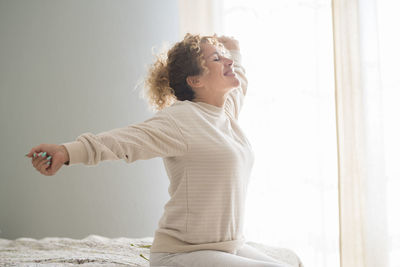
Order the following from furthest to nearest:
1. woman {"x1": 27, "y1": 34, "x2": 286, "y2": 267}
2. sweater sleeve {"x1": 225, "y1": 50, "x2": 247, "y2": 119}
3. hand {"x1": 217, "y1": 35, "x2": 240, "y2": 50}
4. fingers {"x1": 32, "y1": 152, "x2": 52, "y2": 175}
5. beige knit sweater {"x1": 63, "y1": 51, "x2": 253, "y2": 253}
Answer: hand {"x1": 217, "y1": 35, "x2": 240, "y2": 50}
sweater sleeve {"x1": 225, "y1": 50, "x2": 247, "y2": 119}
beige knit sweater {"x1": 63, "y1": 51, "x2": 253, "y2": 253}
woman {"x1": 27, "y1": 34, "x2": 286, "y2": 267}
fingers {"x1": 32, "y1": 152, "x2": 52, "y2": 175}

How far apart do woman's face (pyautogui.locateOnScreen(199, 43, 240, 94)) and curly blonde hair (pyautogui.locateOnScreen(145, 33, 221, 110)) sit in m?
0.02

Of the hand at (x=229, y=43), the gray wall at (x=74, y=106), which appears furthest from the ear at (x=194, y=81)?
the gray wall at (x=74, y=106)

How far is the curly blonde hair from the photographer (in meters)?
1.51

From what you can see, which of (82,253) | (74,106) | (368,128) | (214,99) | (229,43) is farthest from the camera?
(74,106)

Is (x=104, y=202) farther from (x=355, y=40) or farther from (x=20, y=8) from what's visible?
(x=355, y=40)

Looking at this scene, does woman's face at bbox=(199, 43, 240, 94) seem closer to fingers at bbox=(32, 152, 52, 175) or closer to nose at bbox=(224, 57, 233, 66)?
nose at bbox=(224, 57, 233, 66)

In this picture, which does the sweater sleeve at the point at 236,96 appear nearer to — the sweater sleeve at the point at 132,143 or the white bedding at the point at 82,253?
the sweater sleeve at the point at 132,143

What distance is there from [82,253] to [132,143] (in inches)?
32.4

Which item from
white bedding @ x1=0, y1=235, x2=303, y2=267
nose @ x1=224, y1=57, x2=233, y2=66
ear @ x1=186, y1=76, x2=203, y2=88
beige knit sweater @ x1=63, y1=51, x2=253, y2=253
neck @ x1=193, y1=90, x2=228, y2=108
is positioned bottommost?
white bedding @ x1=0, y1=235, x2=303, y2=267

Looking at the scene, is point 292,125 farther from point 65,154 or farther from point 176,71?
point 65,154

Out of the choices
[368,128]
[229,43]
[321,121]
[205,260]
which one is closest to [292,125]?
[321,121]

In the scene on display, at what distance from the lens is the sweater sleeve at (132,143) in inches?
40.3

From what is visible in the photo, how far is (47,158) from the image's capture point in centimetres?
96

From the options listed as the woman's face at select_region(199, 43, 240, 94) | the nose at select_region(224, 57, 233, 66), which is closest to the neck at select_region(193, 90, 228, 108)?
the woman's face at select_region(199, 43, 240, 94)
